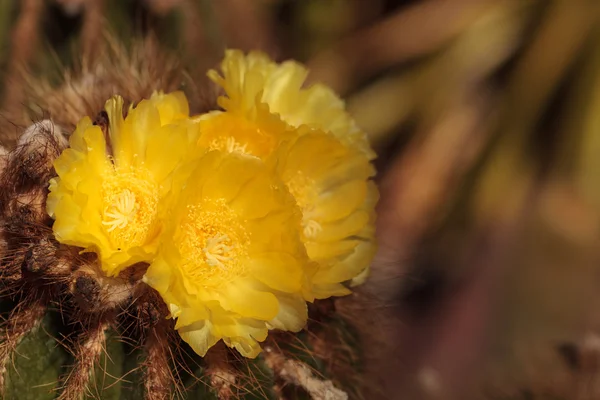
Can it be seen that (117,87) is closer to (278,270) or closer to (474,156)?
(278,270)

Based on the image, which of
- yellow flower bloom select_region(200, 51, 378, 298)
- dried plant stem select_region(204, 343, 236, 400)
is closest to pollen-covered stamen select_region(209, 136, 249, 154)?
yellow flower bloom select_region(200, 51, 378, 298)

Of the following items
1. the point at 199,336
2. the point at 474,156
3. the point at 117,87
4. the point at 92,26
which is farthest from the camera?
the point at 474,156

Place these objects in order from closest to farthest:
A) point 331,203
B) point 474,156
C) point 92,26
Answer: point 331,203, point 92,26, point 474,156

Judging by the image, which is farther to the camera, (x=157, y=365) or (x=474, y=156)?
(x=474, y=156)

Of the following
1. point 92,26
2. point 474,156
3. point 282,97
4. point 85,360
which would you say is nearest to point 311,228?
point 282,97

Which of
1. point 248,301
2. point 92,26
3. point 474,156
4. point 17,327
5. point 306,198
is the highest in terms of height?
point 474,156

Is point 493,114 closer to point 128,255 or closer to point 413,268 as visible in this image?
point 413,268

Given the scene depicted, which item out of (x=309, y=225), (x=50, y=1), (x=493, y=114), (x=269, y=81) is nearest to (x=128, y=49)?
(x=50, y=1)

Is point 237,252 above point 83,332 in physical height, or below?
above
